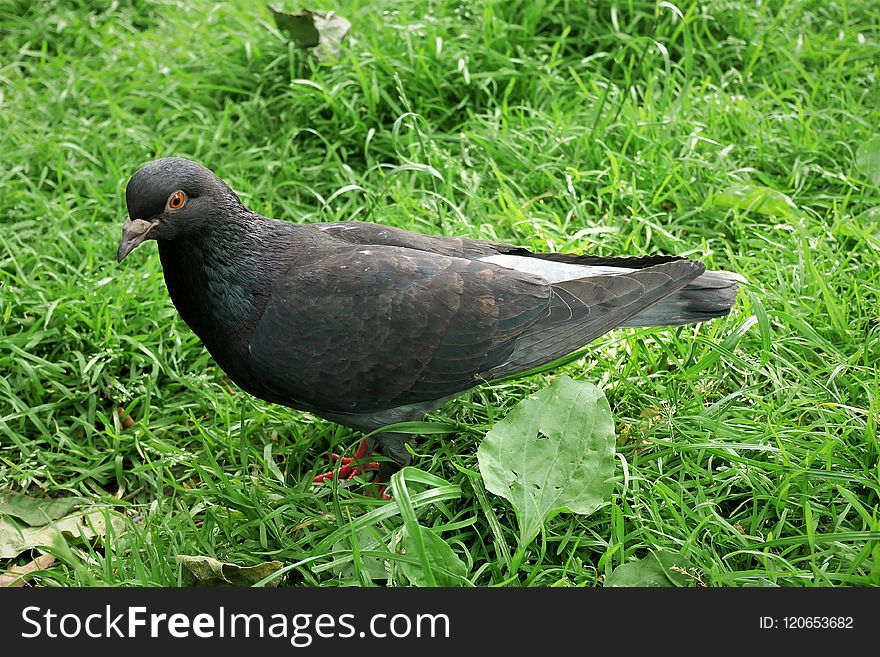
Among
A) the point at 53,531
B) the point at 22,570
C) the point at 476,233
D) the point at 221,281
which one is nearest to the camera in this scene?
the point at 221,281

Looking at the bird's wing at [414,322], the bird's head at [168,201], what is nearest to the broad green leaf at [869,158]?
the bird's wing at [414,322]

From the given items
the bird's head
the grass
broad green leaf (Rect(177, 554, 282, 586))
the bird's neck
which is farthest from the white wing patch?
broad green leaf (Rect(177, 554, 282, 586))

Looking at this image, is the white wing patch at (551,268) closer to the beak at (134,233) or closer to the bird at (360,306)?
the bird at (360,306)

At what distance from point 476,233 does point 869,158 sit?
6.93 ft

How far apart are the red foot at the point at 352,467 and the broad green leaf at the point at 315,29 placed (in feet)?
8.80

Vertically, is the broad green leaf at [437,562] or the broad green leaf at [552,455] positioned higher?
the broad green leaf at [552,455]

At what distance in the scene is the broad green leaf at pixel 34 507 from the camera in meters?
3.84

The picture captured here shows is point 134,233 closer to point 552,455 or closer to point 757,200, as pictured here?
point 552,455

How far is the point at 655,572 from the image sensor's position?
3139 mm

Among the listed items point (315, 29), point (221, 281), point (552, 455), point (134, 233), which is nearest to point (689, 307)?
point (552, 455)

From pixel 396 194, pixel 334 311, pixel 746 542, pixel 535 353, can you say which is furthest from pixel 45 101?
pixel 746 542

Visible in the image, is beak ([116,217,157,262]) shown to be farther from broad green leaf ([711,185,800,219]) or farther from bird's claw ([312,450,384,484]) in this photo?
broad green leaf ([711,185,800,219])

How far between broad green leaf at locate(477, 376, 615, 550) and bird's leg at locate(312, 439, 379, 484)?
0.80 metres

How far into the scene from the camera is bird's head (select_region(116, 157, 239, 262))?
130 inches
